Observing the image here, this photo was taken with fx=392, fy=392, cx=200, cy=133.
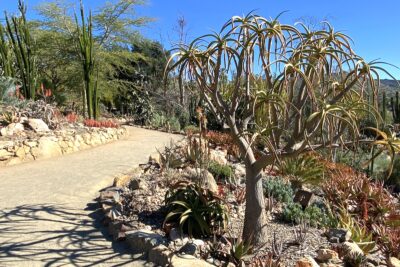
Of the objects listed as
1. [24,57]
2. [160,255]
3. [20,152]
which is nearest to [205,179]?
[160,255]

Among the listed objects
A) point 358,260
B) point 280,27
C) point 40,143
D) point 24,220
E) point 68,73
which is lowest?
point 358,260

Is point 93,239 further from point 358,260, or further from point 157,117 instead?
point 157,117

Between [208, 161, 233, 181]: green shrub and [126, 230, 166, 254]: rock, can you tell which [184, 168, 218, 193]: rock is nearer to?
[208, 161, 233, 181]: green shrub

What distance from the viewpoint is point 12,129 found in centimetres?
829

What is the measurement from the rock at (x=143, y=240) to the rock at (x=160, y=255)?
7cm

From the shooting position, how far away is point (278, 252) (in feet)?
12.2

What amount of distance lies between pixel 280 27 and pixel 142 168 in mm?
3957

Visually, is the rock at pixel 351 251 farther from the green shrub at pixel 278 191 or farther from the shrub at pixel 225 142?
the shrub at pixel 225 142

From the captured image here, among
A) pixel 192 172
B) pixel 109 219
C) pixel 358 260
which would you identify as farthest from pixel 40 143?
pixel 358 260

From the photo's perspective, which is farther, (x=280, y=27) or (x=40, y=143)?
(x=40, y=143)

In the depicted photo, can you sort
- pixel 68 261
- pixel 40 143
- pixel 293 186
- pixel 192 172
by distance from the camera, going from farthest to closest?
pixel 40 143, pixel 293 186, pixel 192 172, pixel 68 261

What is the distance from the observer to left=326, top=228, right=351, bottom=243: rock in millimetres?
4258

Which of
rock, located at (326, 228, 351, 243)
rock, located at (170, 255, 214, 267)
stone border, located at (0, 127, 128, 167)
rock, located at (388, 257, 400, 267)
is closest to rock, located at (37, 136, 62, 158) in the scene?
stone border, located at (0, 127, 128, 167)

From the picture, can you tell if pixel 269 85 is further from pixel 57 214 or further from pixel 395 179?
pixel 395 179
